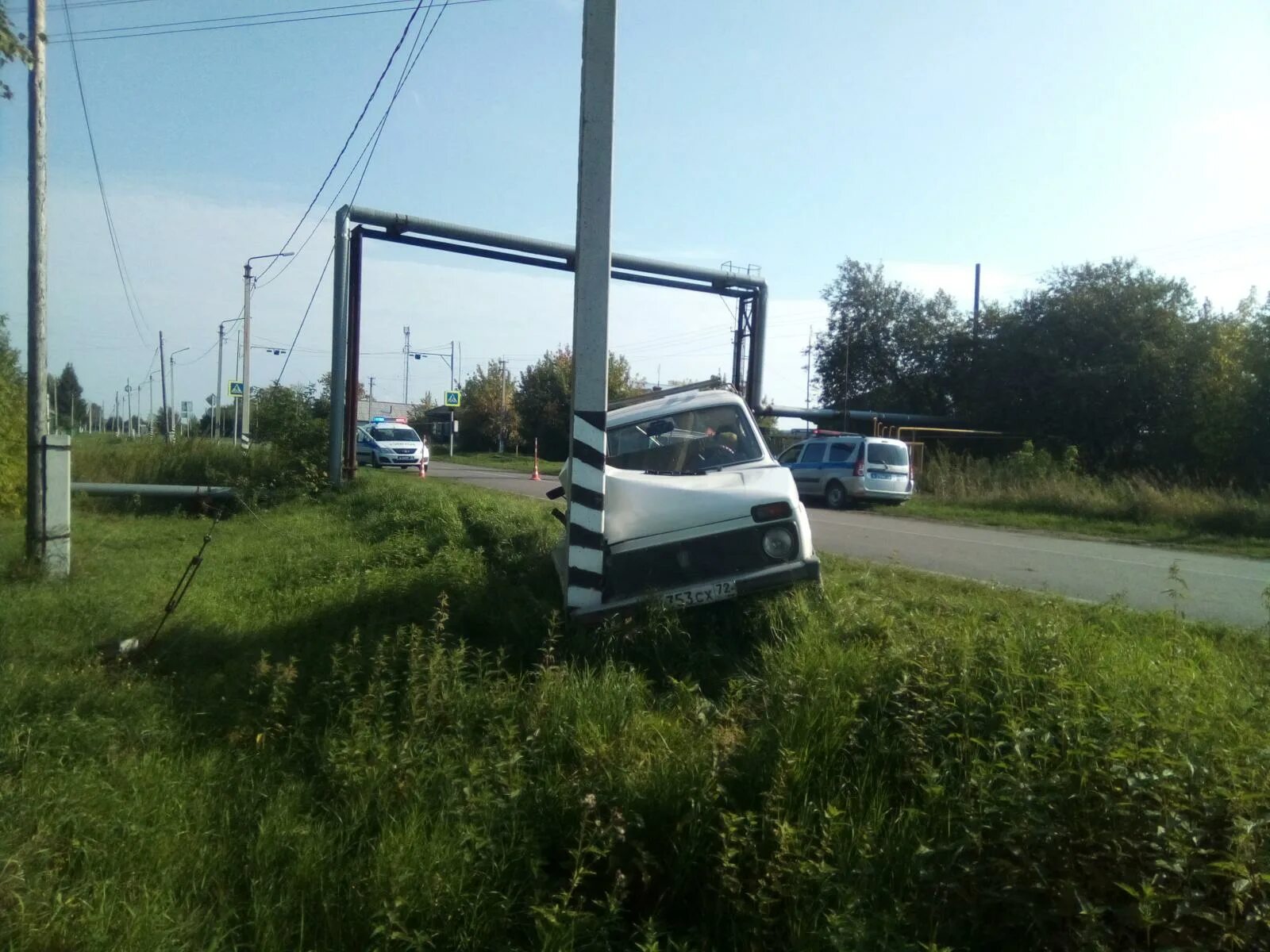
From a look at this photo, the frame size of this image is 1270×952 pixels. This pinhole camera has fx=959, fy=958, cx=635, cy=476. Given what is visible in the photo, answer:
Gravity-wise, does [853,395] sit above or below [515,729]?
above

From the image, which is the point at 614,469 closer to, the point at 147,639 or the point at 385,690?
the point at 385,690

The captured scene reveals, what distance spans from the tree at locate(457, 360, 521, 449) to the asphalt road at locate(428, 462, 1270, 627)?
3923cm

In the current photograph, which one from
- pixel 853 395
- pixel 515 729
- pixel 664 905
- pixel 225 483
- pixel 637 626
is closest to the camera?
pixel 664 905

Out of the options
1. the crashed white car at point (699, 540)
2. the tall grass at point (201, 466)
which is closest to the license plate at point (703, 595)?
the crashed white car at point (699, 540)

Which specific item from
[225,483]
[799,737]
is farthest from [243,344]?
[799,737]

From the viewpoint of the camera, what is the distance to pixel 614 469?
7.61 m

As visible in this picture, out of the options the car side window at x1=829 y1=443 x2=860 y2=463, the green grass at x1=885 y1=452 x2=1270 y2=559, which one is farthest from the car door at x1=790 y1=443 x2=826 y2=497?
the green grass at x1=885 y1=452 x2=1270 y2=559

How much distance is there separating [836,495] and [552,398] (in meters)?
18.9

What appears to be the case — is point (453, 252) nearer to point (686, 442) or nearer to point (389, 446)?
point (686, 442)

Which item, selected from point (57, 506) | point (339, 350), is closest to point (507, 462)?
point (339, 350)

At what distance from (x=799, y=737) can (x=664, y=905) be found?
96cm

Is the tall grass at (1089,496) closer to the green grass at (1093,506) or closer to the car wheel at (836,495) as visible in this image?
the green grass at (1093,506)

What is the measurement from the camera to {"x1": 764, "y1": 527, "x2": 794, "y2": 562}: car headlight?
21.3ft

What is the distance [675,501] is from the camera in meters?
6.62
